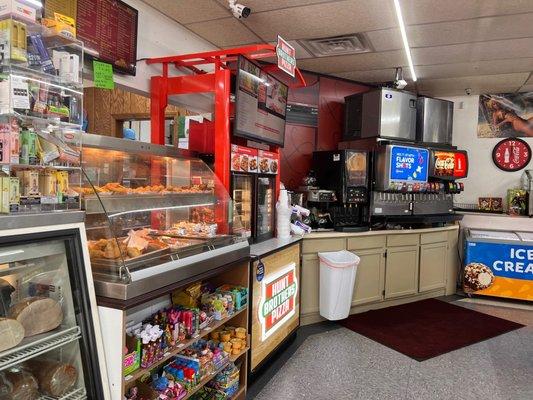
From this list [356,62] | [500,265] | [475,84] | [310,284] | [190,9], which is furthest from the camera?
[475,84]

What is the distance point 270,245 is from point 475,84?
167 inches

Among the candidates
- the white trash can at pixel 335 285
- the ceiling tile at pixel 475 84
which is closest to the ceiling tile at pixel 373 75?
the ceiling tile at pixel 475 84

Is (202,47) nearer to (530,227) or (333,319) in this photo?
(333,319)

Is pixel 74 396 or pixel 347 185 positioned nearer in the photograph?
pixel 74 396

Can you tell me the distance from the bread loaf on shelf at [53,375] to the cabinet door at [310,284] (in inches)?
109

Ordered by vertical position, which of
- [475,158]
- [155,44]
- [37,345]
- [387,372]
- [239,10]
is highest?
[239,10]

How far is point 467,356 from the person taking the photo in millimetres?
3617

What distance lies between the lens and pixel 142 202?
95.5 inches

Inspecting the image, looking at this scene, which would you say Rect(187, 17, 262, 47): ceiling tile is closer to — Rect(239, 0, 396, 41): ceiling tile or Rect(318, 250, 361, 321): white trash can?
Rect(239, 0, 396, 41): ceiling tile

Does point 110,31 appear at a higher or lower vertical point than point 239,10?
lower

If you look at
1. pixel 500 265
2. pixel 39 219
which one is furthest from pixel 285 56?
pixel 500 265

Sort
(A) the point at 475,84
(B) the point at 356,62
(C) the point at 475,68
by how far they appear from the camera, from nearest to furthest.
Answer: (B) the point at 356,62 → (C) the point at 475,68 → (A) the point at 475,84

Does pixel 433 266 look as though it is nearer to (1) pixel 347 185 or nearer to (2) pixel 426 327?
(2) pixel 426 327

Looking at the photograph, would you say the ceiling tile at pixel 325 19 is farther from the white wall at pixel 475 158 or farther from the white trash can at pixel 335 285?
the white wall at pixel 475 158
